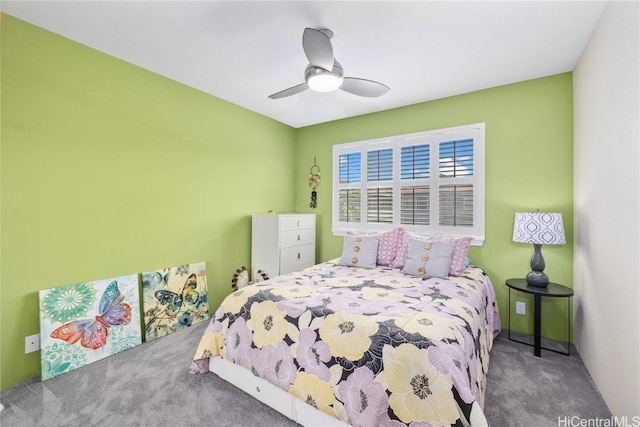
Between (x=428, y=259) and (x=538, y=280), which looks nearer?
(x=538, y=280)

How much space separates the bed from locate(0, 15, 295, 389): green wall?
124 cm

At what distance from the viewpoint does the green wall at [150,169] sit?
2.04 m

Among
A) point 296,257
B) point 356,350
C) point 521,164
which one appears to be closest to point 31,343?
point 356,350

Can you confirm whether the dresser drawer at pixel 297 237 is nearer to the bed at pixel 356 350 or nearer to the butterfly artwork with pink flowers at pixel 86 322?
the bed at pixel 356 350

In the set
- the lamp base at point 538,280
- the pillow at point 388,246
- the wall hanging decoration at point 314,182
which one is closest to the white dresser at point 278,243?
the wall hanging decoration at point 314,182

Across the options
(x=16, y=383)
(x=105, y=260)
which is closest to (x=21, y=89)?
(x=105, y=260)

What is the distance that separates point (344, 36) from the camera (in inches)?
83.9

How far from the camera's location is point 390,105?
3.50m

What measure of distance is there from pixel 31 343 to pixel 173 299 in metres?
1.02

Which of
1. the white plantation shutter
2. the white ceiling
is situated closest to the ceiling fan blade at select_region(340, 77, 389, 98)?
the white ceiling

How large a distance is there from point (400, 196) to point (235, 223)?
82.4 inches

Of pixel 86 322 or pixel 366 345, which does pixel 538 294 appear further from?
pixel 86 322

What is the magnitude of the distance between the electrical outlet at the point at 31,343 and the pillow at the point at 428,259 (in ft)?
9.74

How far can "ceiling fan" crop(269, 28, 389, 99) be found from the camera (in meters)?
1.75
